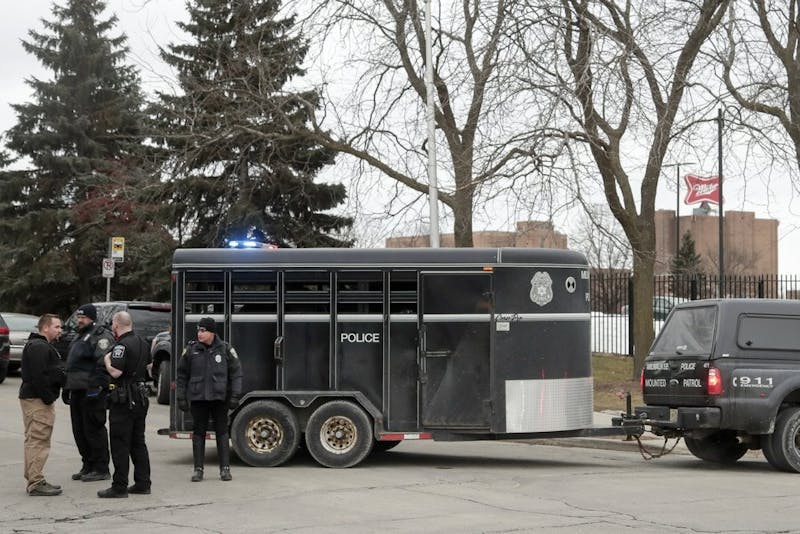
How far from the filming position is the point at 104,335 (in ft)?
38.5

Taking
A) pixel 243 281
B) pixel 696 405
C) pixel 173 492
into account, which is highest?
pixel 243 281

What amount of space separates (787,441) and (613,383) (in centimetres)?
1128

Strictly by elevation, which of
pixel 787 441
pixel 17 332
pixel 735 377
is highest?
pixel 17 332

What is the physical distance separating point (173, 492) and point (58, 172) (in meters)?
35.5

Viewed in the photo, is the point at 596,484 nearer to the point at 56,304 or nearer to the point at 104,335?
the point at 104,335

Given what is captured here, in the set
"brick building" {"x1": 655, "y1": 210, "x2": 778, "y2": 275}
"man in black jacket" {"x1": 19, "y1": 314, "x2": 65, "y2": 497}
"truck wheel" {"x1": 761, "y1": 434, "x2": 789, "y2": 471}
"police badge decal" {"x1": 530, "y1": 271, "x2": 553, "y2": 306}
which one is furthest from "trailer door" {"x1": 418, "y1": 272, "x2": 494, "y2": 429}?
"brick building" {"x1": 655, "y1": 210, "x2": 778, "y2": 275}

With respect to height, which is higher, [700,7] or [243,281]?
[700,7]

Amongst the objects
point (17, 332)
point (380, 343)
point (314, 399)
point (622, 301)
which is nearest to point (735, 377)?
point (380, 343)

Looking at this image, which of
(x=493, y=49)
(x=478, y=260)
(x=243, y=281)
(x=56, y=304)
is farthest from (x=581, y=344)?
(x=56, y=304)

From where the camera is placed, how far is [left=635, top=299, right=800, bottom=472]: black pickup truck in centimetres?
1277

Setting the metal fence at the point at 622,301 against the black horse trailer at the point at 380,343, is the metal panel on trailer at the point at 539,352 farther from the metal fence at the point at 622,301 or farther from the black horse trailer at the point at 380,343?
the metal fence at the point at 622,301

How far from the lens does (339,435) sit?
13062mm

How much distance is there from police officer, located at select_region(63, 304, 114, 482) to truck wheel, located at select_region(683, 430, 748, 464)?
7133 millimetres

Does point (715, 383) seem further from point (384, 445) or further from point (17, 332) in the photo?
point (17, 332)
